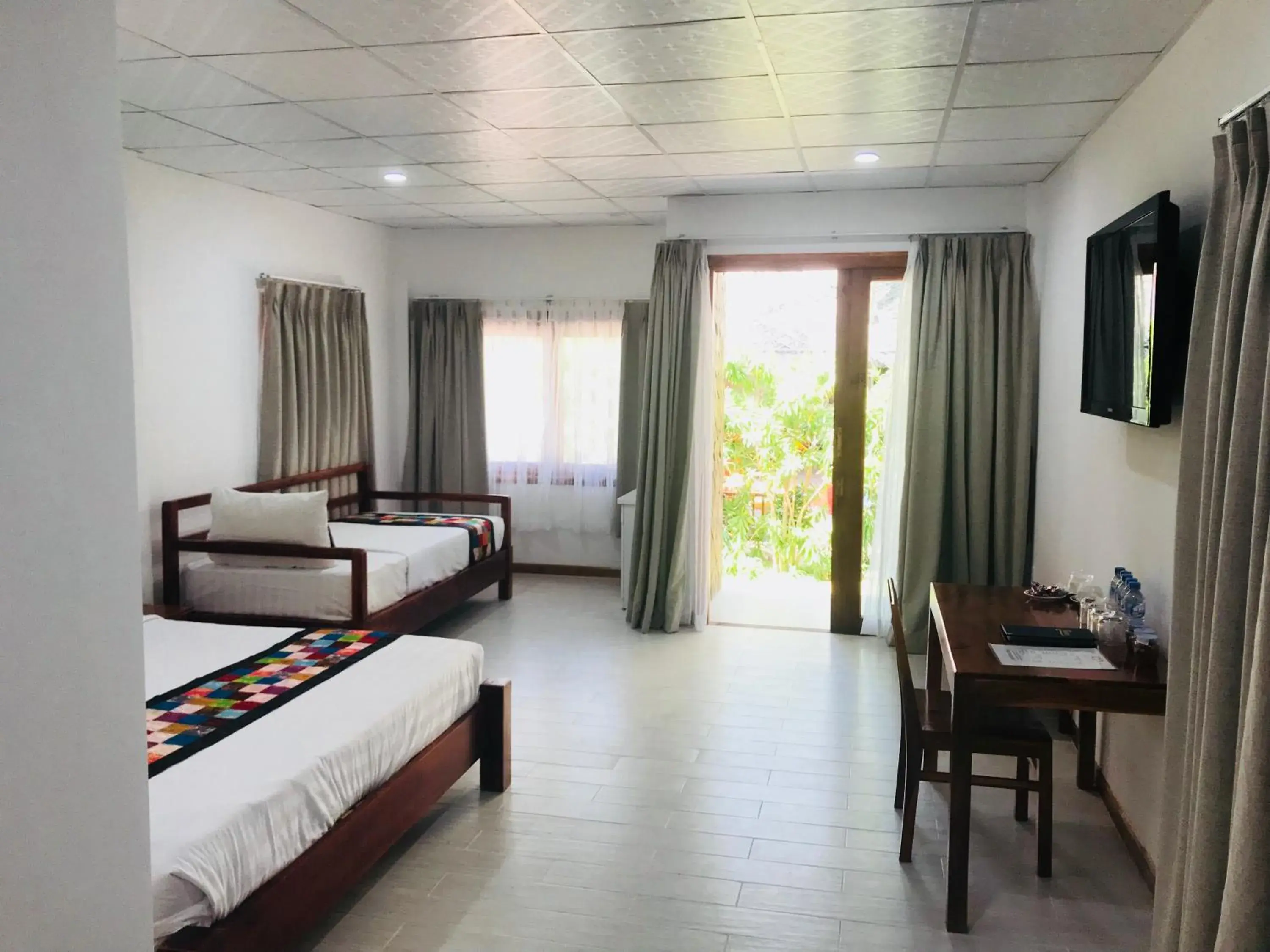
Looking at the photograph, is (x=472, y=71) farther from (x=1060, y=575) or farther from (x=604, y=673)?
(x=1060, y=575)

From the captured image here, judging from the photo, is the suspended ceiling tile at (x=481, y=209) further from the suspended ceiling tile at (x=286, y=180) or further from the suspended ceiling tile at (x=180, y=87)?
the suspended ceiling tile at (x=180, y=87)

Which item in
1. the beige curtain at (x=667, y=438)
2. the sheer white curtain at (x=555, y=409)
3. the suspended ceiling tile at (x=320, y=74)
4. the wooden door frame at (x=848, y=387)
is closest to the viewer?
the suspended ceiling tile at (x=320, y=74)

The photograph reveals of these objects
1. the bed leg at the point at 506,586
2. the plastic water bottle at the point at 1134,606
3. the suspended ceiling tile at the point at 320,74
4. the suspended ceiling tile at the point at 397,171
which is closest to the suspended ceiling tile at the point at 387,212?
the suspended ceiling tile at the point at 397,171

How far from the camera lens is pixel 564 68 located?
3178 mm

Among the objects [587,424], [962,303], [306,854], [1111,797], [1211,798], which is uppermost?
[962,303]

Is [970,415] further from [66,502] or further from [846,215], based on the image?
[66,502]

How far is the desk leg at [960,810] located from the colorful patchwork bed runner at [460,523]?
148 inches

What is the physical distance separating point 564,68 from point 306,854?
2483 mm

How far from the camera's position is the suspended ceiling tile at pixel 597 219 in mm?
6305

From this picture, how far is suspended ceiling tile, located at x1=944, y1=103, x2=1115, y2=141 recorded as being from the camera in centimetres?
362

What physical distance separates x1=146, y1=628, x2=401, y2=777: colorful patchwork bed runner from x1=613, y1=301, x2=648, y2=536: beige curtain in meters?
3.19

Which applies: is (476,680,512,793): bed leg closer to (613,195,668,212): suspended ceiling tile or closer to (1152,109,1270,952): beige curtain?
(1152,109,1270,952): beige curtain

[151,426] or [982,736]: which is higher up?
[151,426]

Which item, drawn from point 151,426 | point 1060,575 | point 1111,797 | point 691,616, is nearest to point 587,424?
point 691,616
